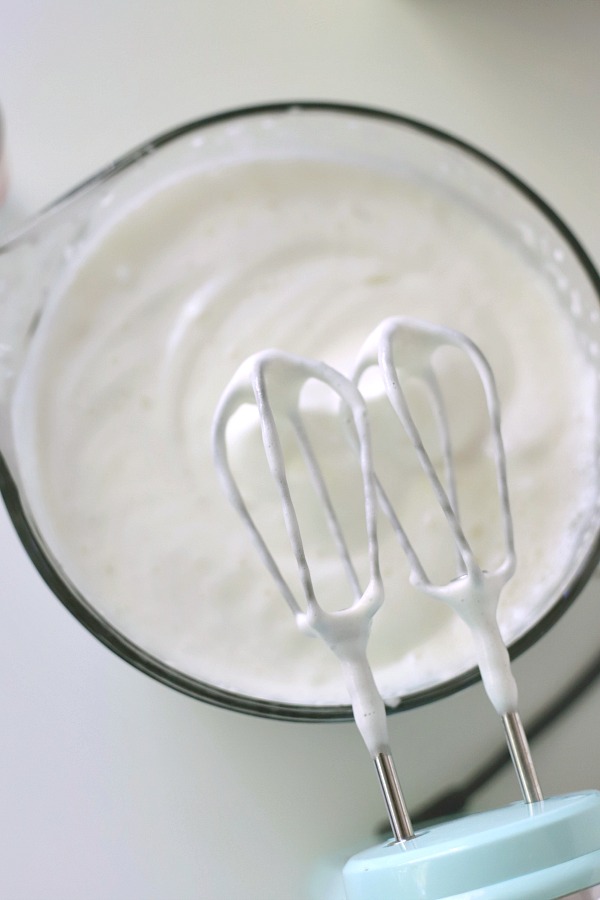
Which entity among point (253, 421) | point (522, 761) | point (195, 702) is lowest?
point (522, 761)

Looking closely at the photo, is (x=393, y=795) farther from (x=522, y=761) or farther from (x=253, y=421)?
(x=253, y=421)

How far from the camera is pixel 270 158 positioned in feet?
2.11

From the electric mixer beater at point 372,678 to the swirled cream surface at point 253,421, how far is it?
8 centimetres

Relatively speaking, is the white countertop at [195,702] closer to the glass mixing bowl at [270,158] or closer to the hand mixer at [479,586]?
the glass mixing bowl at [270,158]

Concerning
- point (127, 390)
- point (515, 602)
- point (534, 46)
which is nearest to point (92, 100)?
point (127, 390)

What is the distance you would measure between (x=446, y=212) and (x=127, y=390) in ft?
0.85

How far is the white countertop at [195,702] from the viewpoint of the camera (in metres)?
0.60

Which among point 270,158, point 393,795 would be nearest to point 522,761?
point 393,795

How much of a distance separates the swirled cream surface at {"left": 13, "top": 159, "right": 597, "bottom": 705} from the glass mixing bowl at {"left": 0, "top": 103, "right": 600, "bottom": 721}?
0.03 feet

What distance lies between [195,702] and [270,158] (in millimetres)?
374

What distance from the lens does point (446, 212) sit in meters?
0.66

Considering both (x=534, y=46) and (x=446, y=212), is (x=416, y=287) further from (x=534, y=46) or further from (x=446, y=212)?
(x=534, y=46)

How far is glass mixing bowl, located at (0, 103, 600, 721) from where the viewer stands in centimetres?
55

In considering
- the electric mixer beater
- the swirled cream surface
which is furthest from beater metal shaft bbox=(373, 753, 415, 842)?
the swirled cream surface
